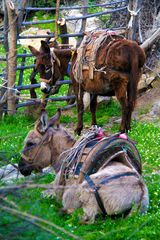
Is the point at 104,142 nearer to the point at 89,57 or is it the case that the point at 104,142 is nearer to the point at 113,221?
the point at 113,221

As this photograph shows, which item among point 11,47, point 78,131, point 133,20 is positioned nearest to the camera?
point 78,131

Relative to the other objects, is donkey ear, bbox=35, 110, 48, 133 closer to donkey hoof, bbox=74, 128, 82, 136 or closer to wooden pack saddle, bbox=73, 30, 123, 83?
wooden pack saddle, bbox=73, 30, 123, 83

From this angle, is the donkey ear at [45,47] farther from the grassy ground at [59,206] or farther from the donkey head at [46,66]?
the grassy ground at [59,206]

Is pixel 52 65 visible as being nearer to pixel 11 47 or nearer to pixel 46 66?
pixel 46 66

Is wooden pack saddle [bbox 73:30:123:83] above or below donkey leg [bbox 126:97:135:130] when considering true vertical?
above

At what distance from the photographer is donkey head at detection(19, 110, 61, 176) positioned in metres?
7.78

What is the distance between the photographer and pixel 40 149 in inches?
307

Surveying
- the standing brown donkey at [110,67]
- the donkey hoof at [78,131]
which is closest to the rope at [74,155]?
the standing brown donkey at [110,67]

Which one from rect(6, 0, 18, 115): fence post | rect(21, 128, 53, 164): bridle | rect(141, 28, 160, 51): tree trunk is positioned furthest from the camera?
rect(141, 28, 160, 51): tree trunk

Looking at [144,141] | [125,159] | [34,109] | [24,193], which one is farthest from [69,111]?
[24,193]

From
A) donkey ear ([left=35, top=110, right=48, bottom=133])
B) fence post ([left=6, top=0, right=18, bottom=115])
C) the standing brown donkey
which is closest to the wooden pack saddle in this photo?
the standing brown donkey

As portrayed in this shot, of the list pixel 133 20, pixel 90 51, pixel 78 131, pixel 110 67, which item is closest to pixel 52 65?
pixel 90 51

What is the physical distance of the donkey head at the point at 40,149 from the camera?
25.5ft

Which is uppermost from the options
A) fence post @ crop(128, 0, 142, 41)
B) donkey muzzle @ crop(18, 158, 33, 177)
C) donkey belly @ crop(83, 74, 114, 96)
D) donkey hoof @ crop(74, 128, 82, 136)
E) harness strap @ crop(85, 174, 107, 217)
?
harness strap @ crop(85, 174, 107, 217)
